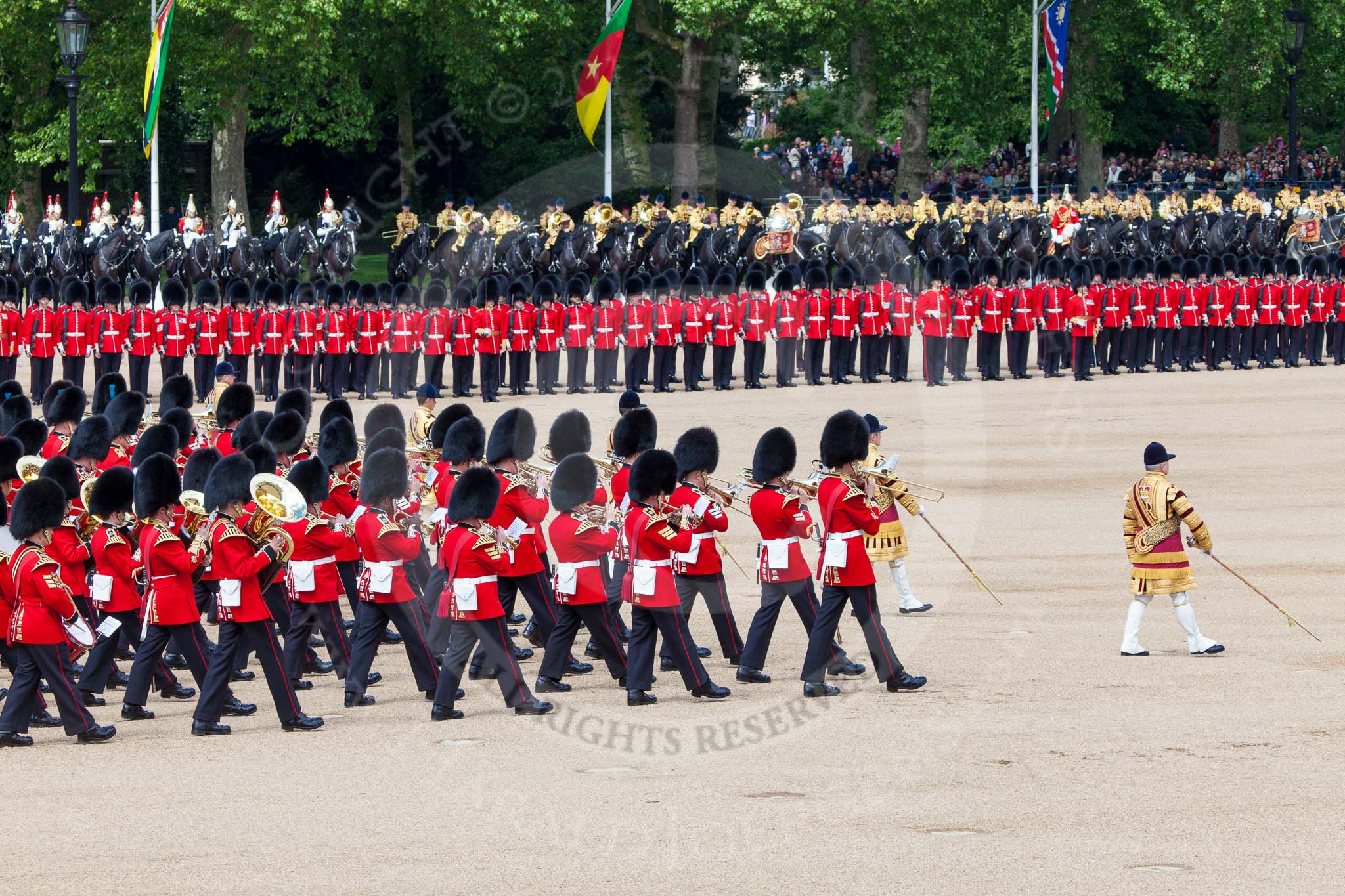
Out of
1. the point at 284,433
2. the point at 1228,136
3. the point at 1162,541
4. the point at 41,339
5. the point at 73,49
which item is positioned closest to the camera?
the point at 1162,541

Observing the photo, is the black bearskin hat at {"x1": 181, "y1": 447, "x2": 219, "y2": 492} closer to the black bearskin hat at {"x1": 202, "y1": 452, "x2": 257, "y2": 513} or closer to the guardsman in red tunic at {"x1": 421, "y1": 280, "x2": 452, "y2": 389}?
the black bearskin hat at {"x1": 202, "y1": 452, "x2": 257, "y2": 513}

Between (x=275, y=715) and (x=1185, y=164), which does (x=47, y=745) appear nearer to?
(x=275, y=715)

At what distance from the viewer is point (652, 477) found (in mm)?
8992

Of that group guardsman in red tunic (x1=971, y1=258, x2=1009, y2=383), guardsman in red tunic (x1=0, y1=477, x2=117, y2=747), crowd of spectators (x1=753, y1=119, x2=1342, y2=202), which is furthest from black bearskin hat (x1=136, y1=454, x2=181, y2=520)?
crowd of spectators (x1=753, y1=119, x2=1342, y2=202)

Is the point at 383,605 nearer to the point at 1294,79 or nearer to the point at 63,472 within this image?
the point at 63,472

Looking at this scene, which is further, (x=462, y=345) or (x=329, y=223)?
(x=329, y=223)

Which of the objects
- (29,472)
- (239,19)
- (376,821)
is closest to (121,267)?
(239,19)

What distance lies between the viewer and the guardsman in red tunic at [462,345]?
775 inches

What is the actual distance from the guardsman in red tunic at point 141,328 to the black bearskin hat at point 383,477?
36.1ft

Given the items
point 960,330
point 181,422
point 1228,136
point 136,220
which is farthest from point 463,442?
point 1228,136

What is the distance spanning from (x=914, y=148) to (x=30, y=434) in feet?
75.7

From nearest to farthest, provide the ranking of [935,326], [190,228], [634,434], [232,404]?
[634,434]
[232,404]
[935,326]
[190,228]

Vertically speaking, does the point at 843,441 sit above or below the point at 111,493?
above

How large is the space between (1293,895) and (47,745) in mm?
4946
